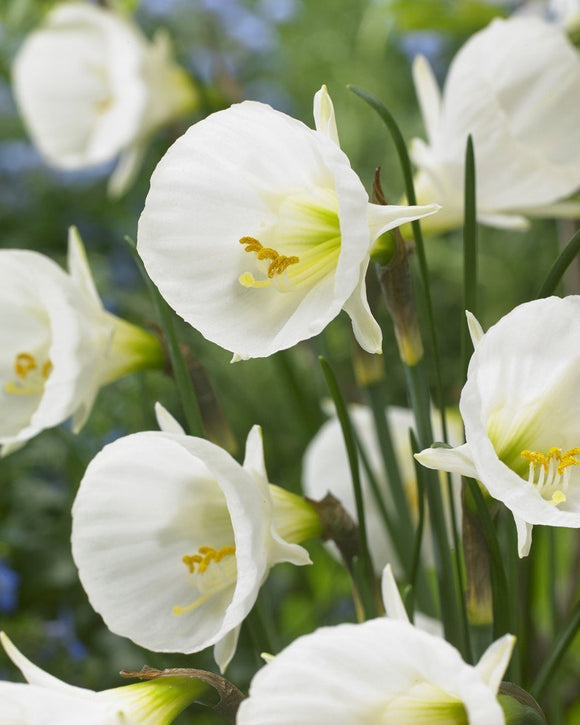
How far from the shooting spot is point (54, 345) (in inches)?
17.8

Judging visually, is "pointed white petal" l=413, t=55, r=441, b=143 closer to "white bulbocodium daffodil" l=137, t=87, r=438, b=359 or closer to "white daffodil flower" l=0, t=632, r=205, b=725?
"white bulbocodium daffodil" l=137, t=87, r=438, b=359

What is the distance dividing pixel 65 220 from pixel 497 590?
1.21 m

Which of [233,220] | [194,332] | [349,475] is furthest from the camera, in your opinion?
[194,332]

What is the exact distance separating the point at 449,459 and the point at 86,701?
16 centimetres

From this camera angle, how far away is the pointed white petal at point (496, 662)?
0.28m

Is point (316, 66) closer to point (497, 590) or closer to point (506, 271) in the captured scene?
point (506, 271)

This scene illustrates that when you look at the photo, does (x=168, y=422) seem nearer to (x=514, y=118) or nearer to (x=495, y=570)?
(x=495, y=570)

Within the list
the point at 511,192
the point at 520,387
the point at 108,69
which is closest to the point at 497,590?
the point at 520,387

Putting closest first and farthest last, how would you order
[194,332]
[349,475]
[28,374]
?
[28,374] → [349,475] → [194,332]

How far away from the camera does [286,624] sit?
1042 mm

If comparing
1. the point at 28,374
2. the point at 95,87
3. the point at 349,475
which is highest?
the point at 95,87

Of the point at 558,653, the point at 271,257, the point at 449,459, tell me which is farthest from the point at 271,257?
the point at 558,653

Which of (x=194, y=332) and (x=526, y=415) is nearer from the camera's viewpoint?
(x=526, y=415)

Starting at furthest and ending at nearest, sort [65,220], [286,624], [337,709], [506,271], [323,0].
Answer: [323,0] → [65,220] → [506,271] → [286,624] → [337,709]
